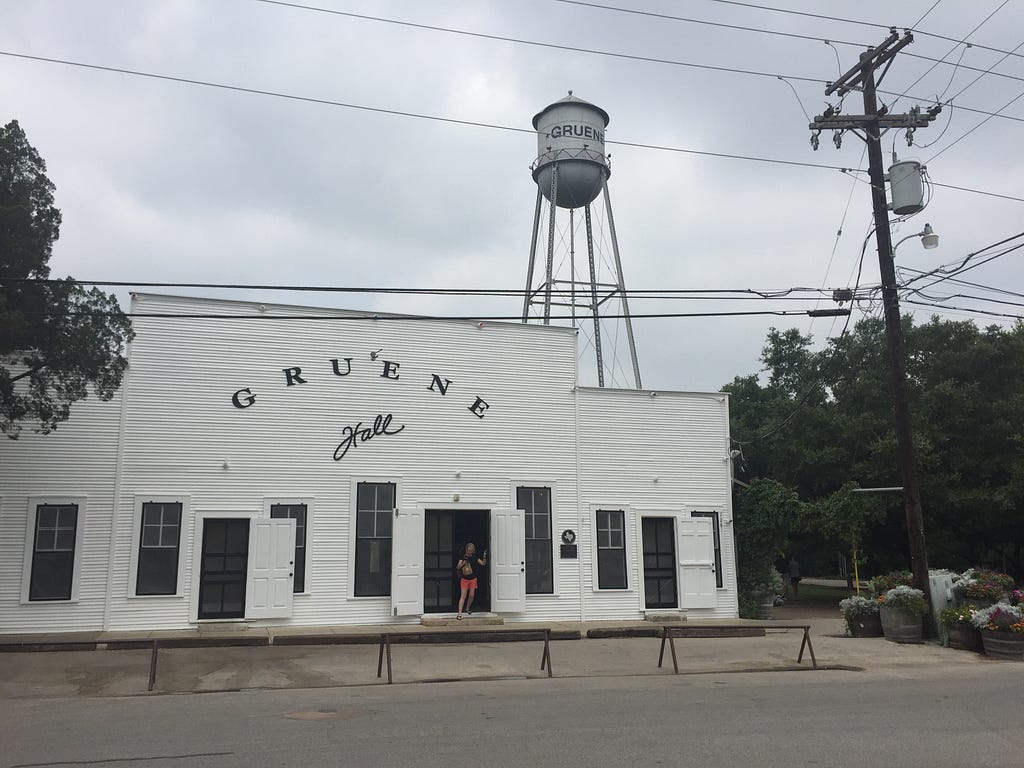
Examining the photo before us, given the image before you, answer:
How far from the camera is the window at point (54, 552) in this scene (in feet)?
51.9

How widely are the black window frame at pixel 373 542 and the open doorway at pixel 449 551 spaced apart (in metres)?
0.80

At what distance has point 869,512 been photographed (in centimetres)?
2417

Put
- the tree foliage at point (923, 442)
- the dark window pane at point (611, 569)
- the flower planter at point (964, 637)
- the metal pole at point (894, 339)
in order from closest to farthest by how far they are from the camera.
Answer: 1. the flower planter at point (964, 637)
2. the metal pole at point (894, 339)
3. the dark window pane at point (611, 569)
4. the tree foliage at point (923, 442)

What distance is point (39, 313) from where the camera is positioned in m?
13.5

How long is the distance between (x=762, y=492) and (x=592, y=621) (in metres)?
A: 5.37

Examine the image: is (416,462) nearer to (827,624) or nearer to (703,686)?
(703,686)

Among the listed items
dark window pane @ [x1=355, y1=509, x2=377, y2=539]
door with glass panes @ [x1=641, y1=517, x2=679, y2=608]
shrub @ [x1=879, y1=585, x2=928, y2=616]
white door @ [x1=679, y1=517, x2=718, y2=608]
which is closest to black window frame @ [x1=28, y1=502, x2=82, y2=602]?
dark window pane @ [x1=355, y1=509, x2=377, y2=539]

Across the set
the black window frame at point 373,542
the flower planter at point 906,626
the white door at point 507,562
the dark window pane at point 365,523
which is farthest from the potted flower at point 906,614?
the dark window pane at point 365,523

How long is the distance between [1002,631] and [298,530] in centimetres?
1309

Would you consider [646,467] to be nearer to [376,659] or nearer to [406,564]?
[406,564]

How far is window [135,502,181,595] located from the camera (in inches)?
643

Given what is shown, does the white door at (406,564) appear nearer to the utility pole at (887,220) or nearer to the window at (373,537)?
the window at (373,537)

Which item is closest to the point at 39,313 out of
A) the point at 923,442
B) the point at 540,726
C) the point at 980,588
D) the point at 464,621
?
the point at 464,621

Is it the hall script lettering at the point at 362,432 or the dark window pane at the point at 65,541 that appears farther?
the hall script lettering at the point at 362,432
